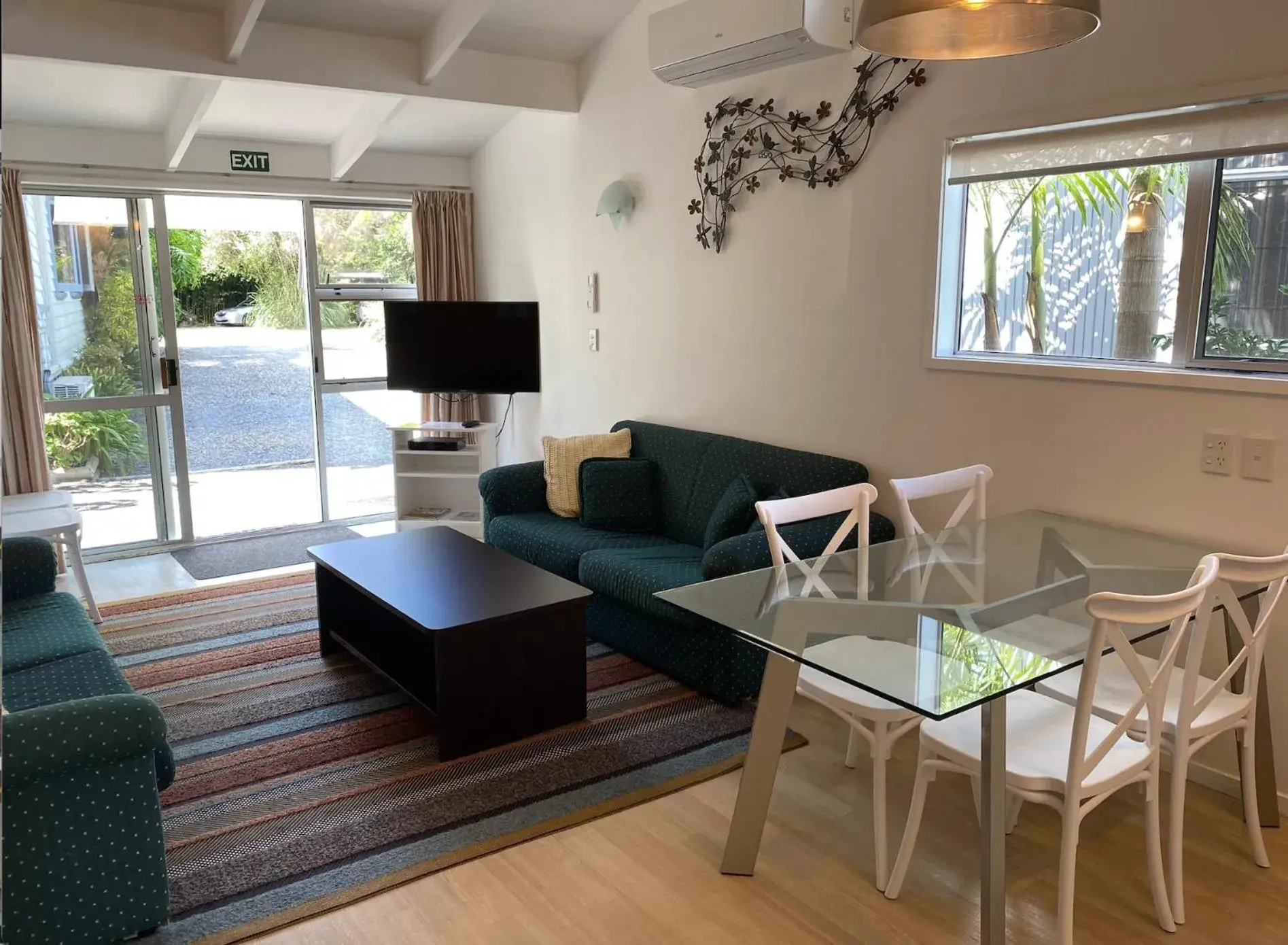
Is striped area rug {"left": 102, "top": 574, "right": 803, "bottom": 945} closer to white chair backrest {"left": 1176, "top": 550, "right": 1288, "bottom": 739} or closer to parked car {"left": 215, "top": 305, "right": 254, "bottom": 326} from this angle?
white chair backrest {"left": 1176, "top": 550, "right": 1288, "bottom": 739}

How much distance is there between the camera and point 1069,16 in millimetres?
2031

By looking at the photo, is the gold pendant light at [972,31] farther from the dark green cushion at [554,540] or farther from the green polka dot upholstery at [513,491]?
the green polka dot upholstery at [513,491]

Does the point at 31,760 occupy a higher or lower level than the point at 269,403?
lower

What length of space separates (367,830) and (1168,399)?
2.64 m

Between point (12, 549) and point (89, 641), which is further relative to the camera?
point (12, 549)

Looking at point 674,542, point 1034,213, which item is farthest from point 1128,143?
point 674,542

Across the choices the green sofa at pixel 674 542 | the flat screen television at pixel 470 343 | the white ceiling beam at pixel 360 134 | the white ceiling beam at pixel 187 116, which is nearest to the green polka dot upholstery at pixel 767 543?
the green sofa at pixel 674 542

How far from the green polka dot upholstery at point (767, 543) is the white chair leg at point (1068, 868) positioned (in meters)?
1.29

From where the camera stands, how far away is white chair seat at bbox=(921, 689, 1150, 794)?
83.0 inches

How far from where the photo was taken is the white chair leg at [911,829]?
2357 millimetres

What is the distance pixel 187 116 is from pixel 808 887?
15.0 ft

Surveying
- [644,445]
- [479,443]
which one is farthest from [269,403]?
[644,445]

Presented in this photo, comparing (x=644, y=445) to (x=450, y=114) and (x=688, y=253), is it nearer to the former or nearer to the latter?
(x=688, y=253)

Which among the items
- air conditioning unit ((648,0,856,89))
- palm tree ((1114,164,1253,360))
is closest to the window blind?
palm tree ((1114,164,1253,360))
